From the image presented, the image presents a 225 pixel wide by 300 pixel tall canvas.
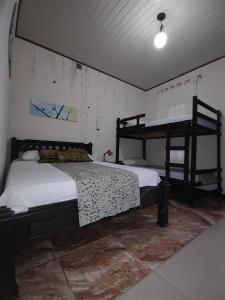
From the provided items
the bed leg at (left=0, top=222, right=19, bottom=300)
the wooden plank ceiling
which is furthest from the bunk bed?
the bed leg at (left=0, top=222, right=19, bottom=300)

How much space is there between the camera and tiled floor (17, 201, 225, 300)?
1.03 meters

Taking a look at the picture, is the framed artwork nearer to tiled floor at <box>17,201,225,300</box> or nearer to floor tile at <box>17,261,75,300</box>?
tiled floor at <box>17,201,225,300</box>

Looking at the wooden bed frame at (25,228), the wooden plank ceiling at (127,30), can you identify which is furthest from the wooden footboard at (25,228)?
the wooden plank ceiling at (127,30)

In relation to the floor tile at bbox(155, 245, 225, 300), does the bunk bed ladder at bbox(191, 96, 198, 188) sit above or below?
above

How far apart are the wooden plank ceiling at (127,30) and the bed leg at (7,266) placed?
274 cm

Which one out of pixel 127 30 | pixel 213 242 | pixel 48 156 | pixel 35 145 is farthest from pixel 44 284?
pixel 127 30

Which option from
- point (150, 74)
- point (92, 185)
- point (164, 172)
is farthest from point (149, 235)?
point (150, 74)

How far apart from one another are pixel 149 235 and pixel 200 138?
8.31 feet

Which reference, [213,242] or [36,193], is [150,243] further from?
[36,193]

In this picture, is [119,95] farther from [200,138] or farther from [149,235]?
[149,235]

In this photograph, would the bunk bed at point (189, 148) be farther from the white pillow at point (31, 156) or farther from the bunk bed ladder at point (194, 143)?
the white pillow at point (31, 156)

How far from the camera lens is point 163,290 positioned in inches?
41.1

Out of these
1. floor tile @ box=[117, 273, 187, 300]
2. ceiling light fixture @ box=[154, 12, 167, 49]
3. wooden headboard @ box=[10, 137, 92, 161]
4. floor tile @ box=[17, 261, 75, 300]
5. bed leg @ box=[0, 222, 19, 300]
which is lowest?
floor tile @ box=[117, 273, 187, 300]

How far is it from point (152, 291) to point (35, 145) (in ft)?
8.84
